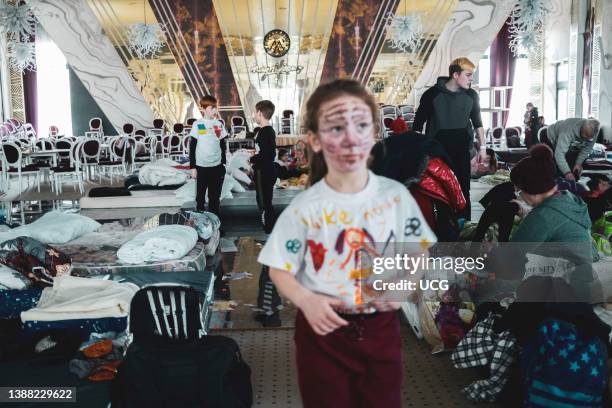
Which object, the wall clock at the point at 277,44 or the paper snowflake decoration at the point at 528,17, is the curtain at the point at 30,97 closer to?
the wall clock at the point at 277,44

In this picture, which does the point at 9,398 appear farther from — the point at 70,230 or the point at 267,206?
the point at 267,206

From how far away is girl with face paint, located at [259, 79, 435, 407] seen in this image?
1.47 meters

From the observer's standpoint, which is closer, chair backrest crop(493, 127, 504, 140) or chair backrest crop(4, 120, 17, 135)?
chair backrest crop(493, 127, 504, 140)

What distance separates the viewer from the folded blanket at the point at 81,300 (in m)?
3.09

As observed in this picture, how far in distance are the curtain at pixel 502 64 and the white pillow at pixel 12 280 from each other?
15533 mm

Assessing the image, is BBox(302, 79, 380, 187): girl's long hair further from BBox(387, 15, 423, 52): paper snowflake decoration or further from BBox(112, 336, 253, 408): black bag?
BBox(387, 15, 423, 52): paper snowflake decoration

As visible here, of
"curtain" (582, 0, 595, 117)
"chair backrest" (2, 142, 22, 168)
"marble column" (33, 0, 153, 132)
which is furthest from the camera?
"marble column" (33, 0, 153, 132)

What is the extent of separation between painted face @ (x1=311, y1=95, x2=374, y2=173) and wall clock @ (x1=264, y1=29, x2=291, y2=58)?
47.0ft

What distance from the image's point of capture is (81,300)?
3.19m

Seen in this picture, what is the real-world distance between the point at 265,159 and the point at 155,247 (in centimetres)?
147

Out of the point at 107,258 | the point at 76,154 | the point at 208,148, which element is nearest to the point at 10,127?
the point at 76,154

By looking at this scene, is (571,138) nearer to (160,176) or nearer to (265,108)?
(265,108)

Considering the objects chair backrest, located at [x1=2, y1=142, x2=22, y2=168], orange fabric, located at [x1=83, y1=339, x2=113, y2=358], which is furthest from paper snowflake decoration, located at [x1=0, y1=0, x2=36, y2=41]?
orange fabric, located at [x1=83, y1=339, x2=113, y2=358]

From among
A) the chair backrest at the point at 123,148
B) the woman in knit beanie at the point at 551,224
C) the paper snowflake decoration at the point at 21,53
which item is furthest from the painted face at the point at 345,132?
the paper snowflake decoration at the point at 21,53
